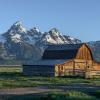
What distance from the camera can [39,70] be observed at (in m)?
91.9

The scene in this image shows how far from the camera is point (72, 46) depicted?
97500 mm

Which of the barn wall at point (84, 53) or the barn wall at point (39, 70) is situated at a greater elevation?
the barn wall at point (84, 53)

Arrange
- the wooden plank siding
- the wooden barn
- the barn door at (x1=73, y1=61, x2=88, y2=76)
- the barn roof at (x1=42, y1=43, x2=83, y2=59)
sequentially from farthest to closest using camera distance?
the barn roof at (x1=42, y1=43, x2=83, y2=59), the barn door at (x1=73, y1=61, x2=88, y2=76), the wooden plank siding, the wooden barn

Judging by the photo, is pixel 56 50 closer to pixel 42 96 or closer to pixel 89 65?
pixel 89 65

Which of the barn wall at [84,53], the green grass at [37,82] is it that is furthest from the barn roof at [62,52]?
the green grass at [37,82]

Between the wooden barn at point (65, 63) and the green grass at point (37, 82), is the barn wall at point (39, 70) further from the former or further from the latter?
the green grass at point (37, 82)

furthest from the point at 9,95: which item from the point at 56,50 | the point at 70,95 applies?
the point at 56,50


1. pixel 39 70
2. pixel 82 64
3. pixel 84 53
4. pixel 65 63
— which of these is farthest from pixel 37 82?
pixel 84 53

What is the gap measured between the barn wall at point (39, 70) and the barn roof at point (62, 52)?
5954 millimetres

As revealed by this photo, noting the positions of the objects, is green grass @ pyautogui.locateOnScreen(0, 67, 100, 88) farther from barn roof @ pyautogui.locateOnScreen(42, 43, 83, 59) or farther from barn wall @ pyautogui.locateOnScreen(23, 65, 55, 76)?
barn roof @ pyautogui.locateOnScreen(42, 43, 83, 59)

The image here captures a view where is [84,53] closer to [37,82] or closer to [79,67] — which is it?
[79,67]

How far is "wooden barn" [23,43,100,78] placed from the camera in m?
89.5

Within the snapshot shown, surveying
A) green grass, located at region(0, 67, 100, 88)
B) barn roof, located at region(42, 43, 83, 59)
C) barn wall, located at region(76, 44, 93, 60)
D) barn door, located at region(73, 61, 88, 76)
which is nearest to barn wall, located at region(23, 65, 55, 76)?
barn door, located at region(73, 61, 88, 76)

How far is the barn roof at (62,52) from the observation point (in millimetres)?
95062
